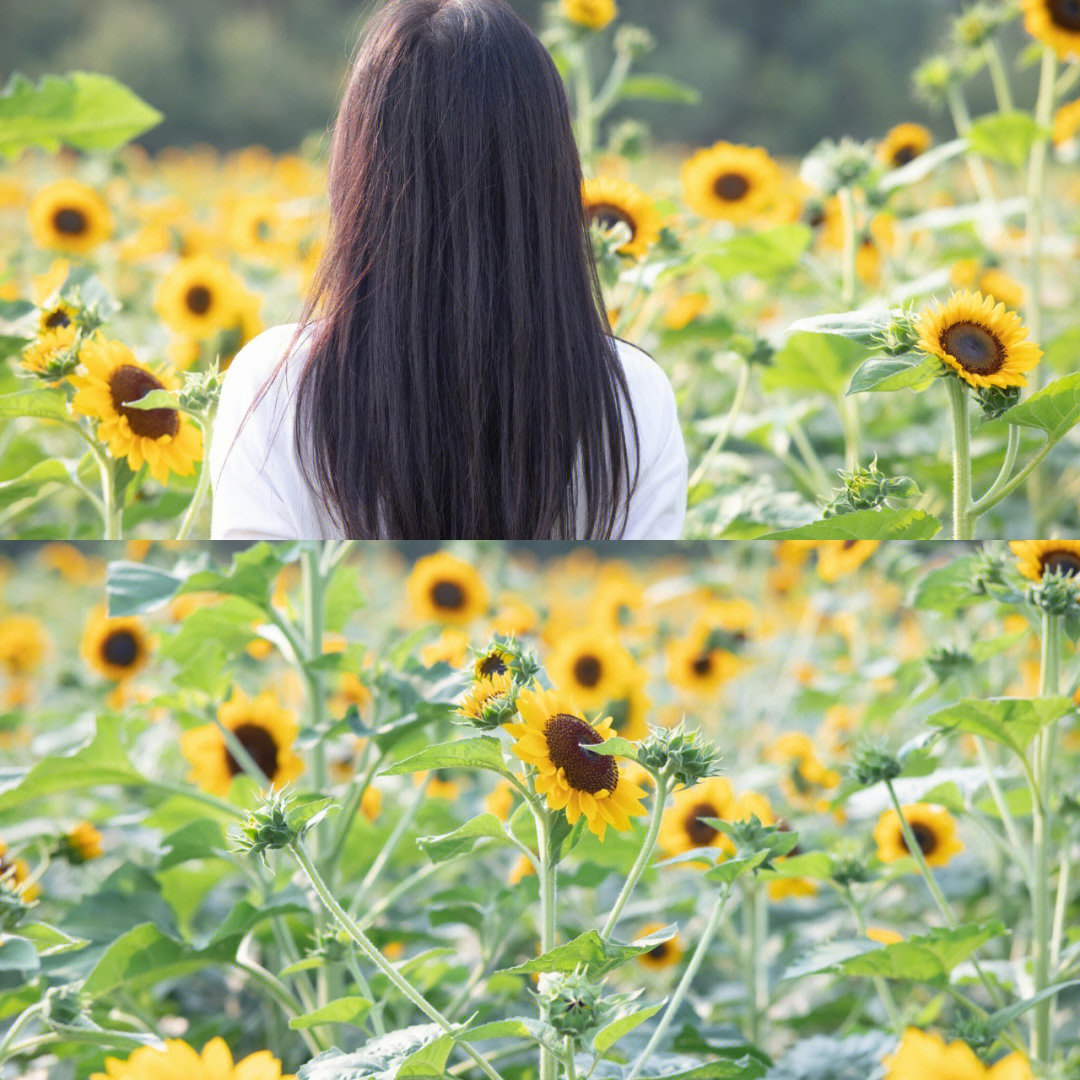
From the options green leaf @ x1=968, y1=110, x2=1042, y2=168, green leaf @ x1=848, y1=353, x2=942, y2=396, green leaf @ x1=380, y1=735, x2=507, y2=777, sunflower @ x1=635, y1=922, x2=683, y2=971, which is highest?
green leaf @ x1=968, y1=110, x2=1042, y2=168

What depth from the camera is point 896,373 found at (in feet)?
2.40

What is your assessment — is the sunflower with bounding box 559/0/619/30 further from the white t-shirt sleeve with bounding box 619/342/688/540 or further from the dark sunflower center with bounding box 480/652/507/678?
the dark sunflower center with bounding box 480/652/507/678

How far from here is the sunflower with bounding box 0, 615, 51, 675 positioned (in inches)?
73.7

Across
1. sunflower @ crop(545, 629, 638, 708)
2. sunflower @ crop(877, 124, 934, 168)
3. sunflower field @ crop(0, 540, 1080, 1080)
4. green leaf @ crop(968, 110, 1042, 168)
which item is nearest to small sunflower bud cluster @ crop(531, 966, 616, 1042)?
sunflower field @ crop(0, 540, 1080, 1080)

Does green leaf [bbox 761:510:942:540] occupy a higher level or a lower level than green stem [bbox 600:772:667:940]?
higher

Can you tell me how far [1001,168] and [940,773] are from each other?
3017 mm

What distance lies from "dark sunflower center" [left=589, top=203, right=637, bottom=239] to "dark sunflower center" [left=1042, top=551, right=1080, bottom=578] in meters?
0.51

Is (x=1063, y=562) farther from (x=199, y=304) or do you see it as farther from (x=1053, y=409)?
(x=199, y=304)

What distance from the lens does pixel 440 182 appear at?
38.6 inches

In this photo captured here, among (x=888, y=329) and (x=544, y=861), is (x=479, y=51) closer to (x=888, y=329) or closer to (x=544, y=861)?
(x=888, y=329)

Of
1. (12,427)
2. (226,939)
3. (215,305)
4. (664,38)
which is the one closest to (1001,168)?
(664,38)

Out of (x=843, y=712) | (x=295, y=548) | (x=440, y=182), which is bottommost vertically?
(x=843, y=712)

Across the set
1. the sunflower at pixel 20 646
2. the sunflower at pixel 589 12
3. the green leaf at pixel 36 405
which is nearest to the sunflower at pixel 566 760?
the green leaf at pixel 36 405

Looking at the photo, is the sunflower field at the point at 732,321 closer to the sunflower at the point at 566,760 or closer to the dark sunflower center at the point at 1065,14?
the dark sunflower center at the point at 1065,14
